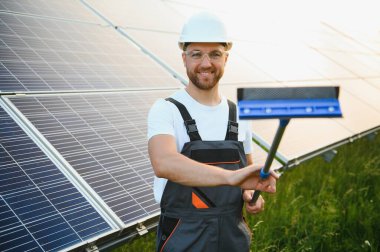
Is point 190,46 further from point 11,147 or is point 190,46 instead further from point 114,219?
A: point 11,147

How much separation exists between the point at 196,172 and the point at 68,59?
2614mm

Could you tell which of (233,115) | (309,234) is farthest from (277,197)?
(233,115)

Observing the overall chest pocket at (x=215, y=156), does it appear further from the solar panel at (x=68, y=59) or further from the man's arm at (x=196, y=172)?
the solar panel at (x=68, y=59)

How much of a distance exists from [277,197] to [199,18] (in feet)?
9.56

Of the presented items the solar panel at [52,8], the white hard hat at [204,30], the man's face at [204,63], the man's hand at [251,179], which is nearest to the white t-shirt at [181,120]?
the man's face at [204,63]

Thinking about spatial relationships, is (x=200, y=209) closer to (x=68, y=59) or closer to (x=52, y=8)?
(x=68, y=59)

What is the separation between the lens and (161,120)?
186 cm

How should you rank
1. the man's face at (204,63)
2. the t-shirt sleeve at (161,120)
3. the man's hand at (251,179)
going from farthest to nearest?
the man's face at (204,63)
the t-shirt sleeve at (161,120)
the man's hand at (251,179)

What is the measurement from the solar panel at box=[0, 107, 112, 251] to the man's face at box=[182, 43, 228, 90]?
41.1 inches

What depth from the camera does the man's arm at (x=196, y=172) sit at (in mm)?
1563

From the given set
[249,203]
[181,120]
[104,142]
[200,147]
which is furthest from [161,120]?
[104,142]

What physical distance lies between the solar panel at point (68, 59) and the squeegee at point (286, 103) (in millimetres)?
2276

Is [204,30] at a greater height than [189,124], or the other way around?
[204,30]

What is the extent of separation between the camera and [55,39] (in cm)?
397
